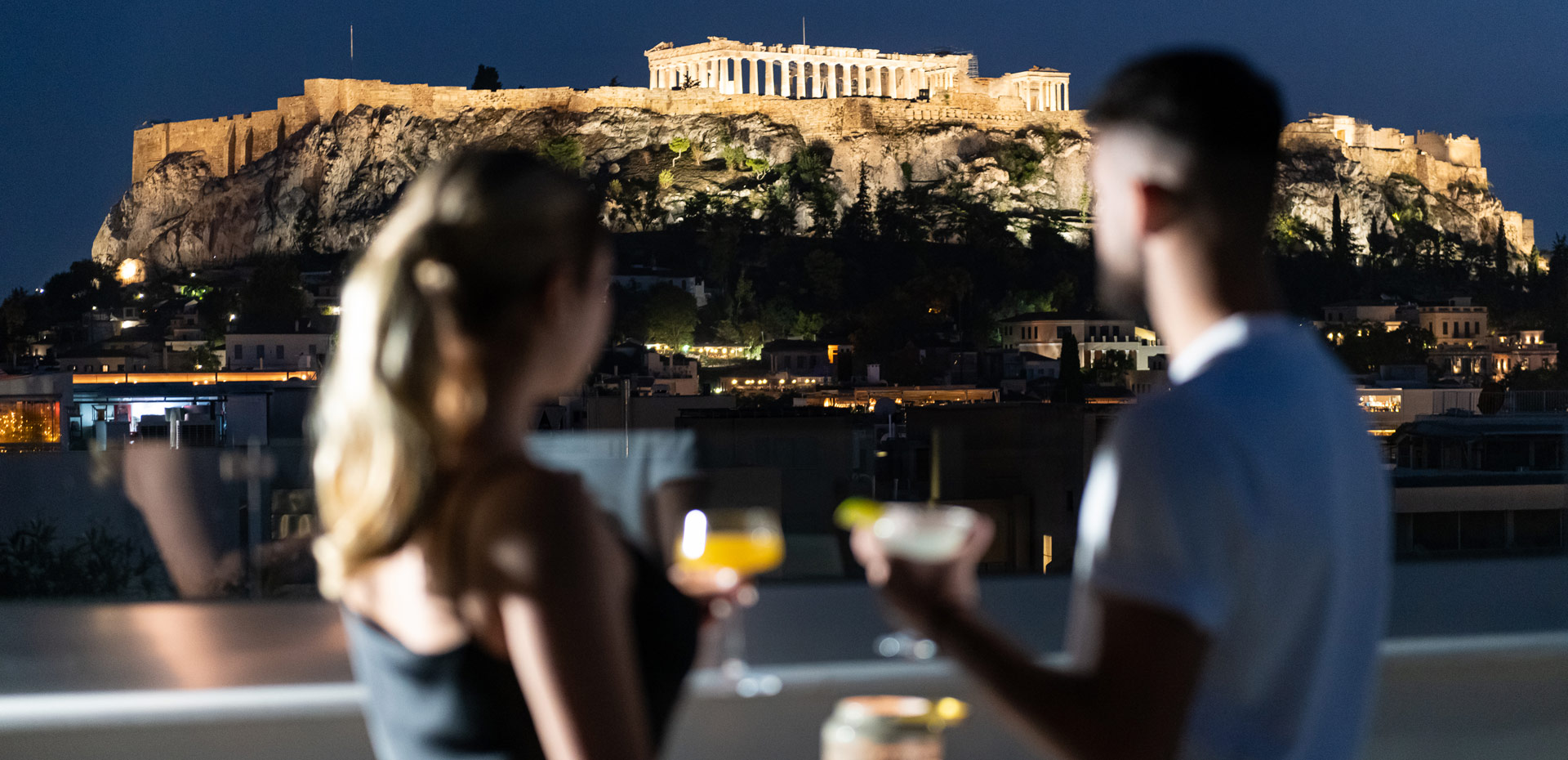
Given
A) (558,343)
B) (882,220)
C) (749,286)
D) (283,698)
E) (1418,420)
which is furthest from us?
(882,220)

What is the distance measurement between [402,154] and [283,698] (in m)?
46.1

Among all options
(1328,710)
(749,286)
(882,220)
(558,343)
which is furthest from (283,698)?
(882,220)

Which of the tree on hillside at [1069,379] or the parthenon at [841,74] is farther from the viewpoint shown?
the parthenon at [841,74]

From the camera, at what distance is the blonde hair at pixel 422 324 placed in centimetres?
78

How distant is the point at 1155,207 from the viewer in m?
0.80

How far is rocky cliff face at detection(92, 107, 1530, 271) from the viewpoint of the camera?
4625 cm

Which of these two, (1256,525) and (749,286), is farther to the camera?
(749,286)

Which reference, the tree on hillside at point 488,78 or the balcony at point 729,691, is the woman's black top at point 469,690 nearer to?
the balcony at point 729,691

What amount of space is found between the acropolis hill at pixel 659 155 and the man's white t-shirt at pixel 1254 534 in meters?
44.4

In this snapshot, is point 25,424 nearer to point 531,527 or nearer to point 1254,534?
point 531,527

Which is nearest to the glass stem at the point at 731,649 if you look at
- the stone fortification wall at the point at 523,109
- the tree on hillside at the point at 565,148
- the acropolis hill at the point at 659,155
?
Answer: the acropolis hill at the point at 659,155

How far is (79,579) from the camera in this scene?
281cm

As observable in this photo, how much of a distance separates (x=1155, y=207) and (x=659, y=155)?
157 feet

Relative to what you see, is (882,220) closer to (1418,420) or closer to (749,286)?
(749,286)
